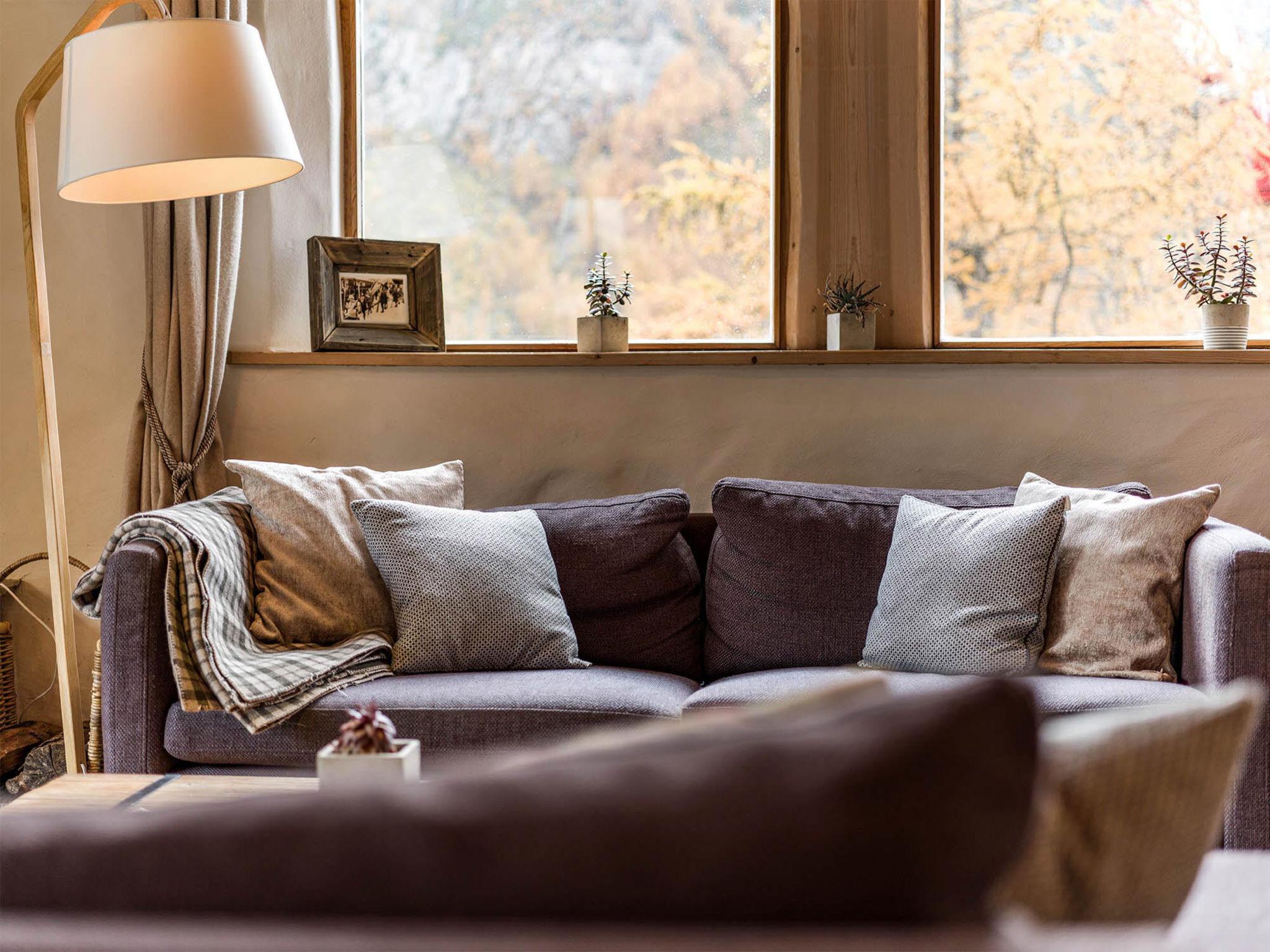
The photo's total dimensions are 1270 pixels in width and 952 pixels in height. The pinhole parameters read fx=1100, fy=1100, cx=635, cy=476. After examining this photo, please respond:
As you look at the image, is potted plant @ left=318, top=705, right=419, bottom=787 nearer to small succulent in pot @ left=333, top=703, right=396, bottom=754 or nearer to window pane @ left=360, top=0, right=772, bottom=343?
small succulent in pot @ left=333, top=703, right=396, bottom=754

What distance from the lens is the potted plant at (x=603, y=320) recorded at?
327 centimetres

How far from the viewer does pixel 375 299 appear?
3.33m

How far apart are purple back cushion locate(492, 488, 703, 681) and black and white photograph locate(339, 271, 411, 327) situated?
0.99 m

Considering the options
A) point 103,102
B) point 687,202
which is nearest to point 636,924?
point 103,102

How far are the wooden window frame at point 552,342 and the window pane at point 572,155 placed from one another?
3 cm

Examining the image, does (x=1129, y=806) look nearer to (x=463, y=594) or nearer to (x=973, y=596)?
(x=973, y=596)

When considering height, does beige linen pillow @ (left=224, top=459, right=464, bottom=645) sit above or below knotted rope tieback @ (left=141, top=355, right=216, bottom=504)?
below

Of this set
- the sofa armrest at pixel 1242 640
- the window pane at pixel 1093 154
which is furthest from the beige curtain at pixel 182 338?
the sofa armrest at pixel 1242 640

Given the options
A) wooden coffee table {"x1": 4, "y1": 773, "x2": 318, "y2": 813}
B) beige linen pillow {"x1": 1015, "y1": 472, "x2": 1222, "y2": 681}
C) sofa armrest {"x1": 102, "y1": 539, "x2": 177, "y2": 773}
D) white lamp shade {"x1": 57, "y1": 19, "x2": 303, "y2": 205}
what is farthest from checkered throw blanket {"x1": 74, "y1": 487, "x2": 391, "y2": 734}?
beige linen pillow {"x1": 1015, "y1": 472, "x2": 1222, "y2": 681}

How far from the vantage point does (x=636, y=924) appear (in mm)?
521

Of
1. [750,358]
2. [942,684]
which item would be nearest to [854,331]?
[750,358]

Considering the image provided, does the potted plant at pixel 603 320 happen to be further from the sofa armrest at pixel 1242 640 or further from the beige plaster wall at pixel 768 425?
the sofa armrest at pixel 1242 640

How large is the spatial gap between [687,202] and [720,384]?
0.61 meters

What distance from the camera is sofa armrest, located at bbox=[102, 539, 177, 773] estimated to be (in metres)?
2.26
